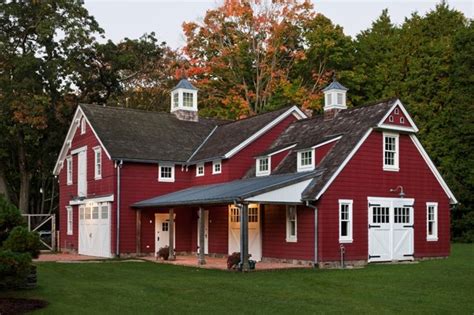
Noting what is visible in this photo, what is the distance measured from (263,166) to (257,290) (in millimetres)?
12617

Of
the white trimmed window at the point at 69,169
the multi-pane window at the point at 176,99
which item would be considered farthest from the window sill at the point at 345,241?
the white trimmed window at the point at 69,169

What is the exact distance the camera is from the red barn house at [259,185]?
78.8ft

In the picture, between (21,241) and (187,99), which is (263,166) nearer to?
Result: (187,99)

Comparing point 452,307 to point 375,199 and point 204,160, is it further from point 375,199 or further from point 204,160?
point 204,160

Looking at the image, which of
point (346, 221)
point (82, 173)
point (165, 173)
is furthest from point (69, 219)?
point (346, 221)

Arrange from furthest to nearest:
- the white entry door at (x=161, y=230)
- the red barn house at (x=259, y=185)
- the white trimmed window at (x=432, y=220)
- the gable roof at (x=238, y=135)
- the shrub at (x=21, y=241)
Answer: the white entry door at (x=161, y=230) → the gable roof at (x=238, y=135) → the white trimmed window at (x=432, y=220) → the red barn house at (x=259, y=185) → the shrub at (x=21, y=241)

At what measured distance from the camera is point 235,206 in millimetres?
25953

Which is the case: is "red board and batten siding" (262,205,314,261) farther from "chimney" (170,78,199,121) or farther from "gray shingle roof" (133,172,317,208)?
"chimney" (170,78,199,121)

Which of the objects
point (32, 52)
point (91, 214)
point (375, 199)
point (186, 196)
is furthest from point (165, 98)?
point (375, 199)

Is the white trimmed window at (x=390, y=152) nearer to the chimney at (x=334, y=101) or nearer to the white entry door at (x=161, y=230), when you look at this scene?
the chimney at (x=334, y=101)

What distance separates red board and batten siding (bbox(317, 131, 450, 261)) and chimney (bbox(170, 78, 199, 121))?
13.7 metres

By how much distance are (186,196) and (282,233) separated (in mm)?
4477


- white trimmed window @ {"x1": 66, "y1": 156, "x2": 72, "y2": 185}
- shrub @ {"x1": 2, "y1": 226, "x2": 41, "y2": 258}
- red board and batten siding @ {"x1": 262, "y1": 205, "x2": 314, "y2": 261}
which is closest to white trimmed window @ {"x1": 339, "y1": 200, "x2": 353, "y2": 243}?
red board and batten siding @ {"x1": 262, "y1": 205, "x2": 314, "y2": 261}

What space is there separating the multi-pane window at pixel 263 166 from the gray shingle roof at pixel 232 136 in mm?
1489
